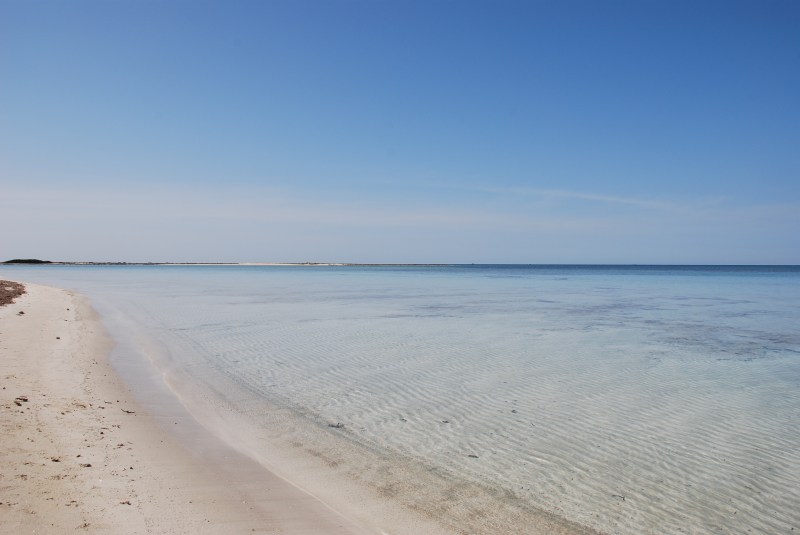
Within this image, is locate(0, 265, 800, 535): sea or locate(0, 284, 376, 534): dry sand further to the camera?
locate(0, 265, 800, 535): sea

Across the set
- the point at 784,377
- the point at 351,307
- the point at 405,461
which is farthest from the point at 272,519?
the point at 351,307

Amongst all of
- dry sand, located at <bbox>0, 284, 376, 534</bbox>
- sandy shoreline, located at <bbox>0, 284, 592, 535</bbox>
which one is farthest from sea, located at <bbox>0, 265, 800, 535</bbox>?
dry sand, located at <bbox>0, 284, 376, 534</bbox>

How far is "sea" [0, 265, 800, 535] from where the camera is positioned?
5004 mm

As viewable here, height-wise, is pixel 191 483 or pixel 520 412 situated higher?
pixel 191 483

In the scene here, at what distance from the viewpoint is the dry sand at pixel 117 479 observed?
3.95 meters

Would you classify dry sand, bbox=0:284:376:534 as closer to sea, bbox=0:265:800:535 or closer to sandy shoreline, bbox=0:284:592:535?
sandy shoreline, bbox=0:284:592:535

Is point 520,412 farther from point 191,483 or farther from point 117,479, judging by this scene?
point 117,479

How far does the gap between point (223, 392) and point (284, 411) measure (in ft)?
5.63

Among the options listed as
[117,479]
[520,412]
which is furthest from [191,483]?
[520,412]

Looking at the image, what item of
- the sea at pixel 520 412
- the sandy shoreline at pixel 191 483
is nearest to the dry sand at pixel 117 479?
the sandy shoreline at pixel 191 483

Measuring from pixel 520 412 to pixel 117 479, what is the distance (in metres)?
5.60

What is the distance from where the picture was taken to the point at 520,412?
7.83 m

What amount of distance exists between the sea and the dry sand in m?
0.81

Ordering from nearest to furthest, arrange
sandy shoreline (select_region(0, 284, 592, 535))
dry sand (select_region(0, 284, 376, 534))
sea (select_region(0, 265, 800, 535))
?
dry sand (select_region(0, 284, 376, 534)) → sandy shoreline (select_region(0, 284, 592, 535)) → sea (select_region(0, 265, 800, 535))
